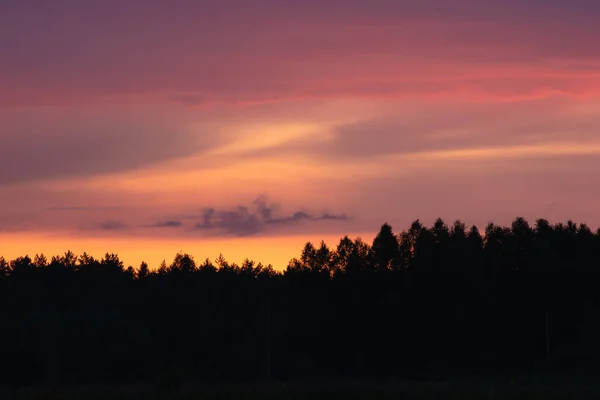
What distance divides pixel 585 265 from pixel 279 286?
30170 mm

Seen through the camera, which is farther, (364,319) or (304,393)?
(364,319)

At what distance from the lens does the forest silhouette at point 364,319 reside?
64.9 metres

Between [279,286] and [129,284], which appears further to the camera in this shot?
[129,284]

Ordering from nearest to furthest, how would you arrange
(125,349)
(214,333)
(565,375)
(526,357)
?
(565,375) → (125,349) → (526,357) → (214,333)

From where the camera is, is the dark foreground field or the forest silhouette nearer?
the dark foreground field

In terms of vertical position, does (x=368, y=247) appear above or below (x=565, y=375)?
above

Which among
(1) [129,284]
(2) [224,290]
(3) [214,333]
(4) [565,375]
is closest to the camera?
(4) [565,375]

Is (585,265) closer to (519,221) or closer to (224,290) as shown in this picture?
(519,221)

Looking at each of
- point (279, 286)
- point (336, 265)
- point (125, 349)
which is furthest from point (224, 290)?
point (125, 349)

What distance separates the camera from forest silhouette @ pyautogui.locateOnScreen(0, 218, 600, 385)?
64938 mm

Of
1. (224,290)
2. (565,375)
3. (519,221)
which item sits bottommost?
(565,375)

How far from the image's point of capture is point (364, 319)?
77.6 meters

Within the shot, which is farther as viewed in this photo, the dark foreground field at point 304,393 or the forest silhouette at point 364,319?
the forest silhouette at point 364,319

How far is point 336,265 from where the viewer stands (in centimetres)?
9806
